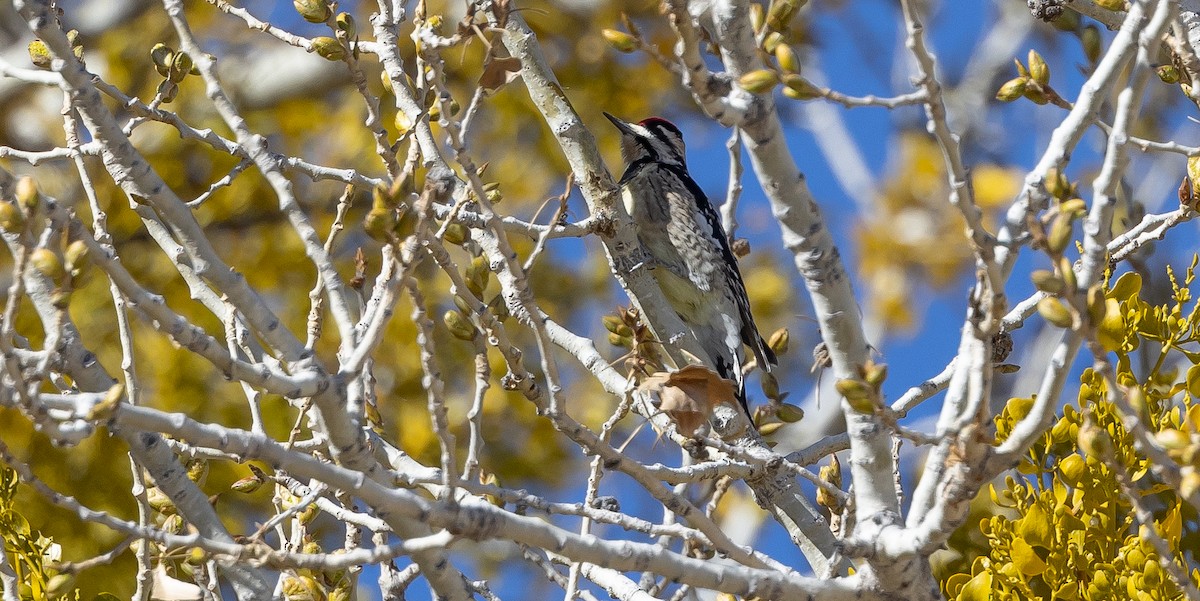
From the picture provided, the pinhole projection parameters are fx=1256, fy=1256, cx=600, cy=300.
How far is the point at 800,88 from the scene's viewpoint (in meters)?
1.92

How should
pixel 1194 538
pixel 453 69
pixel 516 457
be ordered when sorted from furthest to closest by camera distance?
pixel 453 69, pixel 516 457, pixel 1194 538

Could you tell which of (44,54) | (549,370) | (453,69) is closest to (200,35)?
(453,69)

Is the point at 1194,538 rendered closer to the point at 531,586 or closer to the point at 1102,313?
the point at 1102,313

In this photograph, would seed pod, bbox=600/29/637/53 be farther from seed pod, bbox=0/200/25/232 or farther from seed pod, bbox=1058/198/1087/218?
seed pod, bbox=0/200/25/232

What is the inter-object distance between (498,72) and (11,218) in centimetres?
112

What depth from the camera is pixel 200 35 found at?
6949 mm

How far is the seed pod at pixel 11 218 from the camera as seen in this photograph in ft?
6.35

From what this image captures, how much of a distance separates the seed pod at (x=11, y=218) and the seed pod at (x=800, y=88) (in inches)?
47.0

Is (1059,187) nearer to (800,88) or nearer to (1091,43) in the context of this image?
(800,88)

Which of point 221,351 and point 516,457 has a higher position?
point 516,457

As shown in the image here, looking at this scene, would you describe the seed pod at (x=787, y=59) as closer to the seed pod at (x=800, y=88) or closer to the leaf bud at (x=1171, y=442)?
the seed pod at (x=800, y=88)

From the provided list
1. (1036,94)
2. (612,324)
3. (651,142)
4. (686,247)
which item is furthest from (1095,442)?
(651,142)

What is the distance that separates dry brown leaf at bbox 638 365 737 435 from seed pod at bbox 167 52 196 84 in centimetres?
134

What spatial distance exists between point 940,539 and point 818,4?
6.48 m
